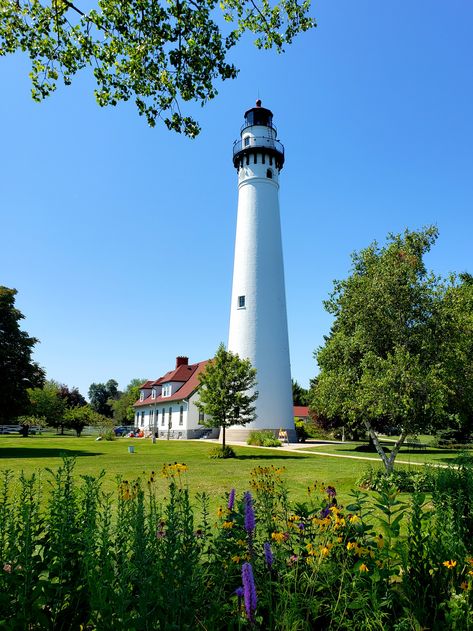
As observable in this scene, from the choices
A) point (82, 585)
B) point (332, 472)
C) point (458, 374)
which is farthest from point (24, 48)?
point (332, 472)

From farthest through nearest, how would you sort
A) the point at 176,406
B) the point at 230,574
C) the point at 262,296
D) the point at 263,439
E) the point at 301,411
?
the point at 301,411 → the point at 176,406 → the point at 262,296 → the point at 263,439 → the point at 230,574

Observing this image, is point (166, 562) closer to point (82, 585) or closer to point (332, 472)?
point (82, 585)

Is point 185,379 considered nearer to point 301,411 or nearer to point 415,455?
point 301,411

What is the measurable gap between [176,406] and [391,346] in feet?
121

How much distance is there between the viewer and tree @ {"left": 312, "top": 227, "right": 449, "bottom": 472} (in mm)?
12203

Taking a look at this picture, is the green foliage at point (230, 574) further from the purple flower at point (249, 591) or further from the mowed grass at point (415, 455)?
the mowed grass at point (415, 455)

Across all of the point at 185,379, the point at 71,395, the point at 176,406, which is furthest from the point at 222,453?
the point at 71,395

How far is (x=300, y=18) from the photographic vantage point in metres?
7.70

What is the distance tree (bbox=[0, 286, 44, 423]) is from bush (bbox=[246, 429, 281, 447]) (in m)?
15.1

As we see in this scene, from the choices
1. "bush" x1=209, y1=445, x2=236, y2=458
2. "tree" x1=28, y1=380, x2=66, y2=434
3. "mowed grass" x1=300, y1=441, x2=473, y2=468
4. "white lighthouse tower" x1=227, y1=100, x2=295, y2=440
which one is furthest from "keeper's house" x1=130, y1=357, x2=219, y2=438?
"bush" x1=209, y1=445, x2=236, y2=458

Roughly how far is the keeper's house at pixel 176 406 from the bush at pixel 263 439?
29.3 feet

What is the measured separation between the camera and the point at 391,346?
534 inches

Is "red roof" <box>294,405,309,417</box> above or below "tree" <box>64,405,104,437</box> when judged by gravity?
above

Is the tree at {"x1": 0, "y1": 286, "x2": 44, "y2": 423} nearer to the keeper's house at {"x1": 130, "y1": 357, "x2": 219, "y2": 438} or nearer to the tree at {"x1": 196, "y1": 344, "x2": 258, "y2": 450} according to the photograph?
the tree at {"x1": 196, "y1": 344, "x2": 258, "y2": 450}
